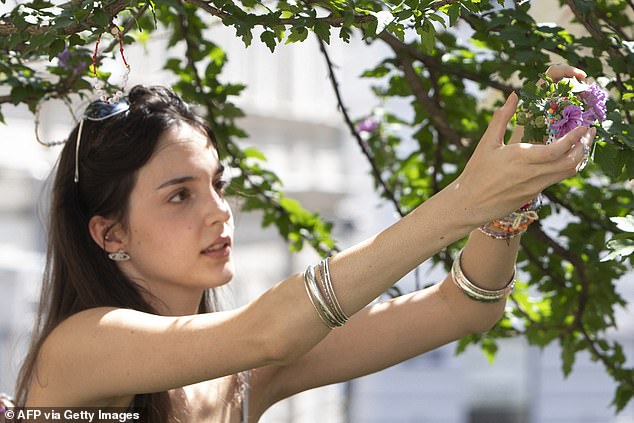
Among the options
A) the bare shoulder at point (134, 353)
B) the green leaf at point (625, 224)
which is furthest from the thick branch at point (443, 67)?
the bare shoulder at point (134, 353)

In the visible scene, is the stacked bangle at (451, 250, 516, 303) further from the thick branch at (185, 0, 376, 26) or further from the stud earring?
the stud earring

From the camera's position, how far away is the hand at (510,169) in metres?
1.10

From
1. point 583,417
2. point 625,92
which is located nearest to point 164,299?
point 625,92

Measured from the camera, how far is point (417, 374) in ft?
25.6

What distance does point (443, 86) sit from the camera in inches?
85.2

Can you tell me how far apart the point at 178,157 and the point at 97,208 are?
0.18m

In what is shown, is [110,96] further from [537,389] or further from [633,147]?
[537,389]

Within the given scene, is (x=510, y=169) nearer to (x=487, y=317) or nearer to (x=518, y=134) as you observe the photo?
(x=518, y=134)

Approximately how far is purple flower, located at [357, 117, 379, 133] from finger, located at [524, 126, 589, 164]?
1400mm

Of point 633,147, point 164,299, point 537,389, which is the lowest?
point 633,147

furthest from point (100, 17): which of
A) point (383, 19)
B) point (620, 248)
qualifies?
point (620, 248)

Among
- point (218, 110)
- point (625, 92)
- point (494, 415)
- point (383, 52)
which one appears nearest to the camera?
point (625, 92)

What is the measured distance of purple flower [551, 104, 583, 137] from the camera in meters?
1.16

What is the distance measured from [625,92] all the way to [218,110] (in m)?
1.00
